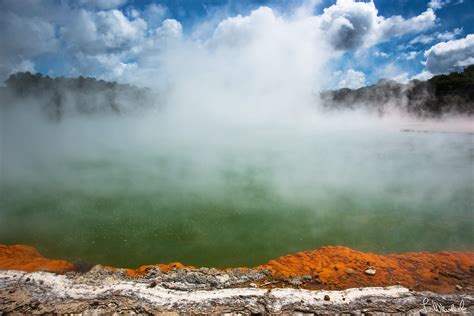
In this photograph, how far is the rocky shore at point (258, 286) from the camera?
3205 mm

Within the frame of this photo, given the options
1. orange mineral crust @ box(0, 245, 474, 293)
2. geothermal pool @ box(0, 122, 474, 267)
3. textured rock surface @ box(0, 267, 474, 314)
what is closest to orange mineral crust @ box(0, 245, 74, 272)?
orange mineral crust @ box(0, 245, 474, 293)

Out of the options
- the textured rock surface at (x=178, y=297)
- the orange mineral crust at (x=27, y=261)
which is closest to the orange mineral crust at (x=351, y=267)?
the orange mineral crust at (x=27, y=261)

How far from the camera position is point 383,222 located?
590cm

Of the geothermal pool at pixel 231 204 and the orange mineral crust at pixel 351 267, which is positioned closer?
the orange mineral crust at pixel 351 267

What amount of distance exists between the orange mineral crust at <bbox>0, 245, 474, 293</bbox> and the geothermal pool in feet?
1.13

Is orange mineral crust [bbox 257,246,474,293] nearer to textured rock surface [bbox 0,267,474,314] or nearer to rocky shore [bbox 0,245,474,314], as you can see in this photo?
rocky shore [bbox 0,245,474,314]

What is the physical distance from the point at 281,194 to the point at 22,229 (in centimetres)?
580

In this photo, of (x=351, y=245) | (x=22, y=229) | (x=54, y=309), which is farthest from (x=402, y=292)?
(x=22, y=229)

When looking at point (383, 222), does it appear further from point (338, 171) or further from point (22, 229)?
point (22, 229)

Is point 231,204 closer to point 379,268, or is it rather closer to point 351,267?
point 351,267

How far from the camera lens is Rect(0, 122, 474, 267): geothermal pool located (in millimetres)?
5070

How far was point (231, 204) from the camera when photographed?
6.48 meters

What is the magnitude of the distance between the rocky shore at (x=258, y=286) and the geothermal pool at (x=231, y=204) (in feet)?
1.94

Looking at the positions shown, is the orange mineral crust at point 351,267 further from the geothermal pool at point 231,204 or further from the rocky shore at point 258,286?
the geothermal pool at point 231,204
